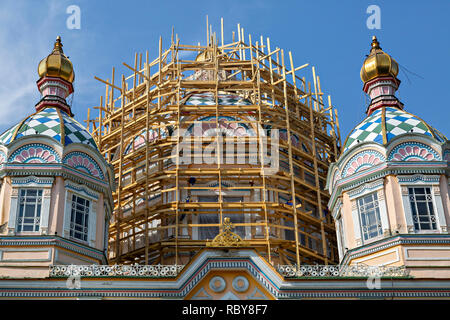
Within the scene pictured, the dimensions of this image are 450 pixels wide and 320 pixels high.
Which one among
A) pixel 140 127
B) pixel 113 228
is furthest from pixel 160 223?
pixel 140 127

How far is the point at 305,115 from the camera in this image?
3356 cm

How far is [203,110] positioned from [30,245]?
32.0 ft

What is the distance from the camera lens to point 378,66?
28.3m

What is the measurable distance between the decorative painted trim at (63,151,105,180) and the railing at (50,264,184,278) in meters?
3.91

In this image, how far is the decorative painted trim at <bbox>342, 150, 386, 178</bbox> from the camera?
24569 mm

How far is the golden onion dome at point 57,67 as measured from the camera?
28000mm

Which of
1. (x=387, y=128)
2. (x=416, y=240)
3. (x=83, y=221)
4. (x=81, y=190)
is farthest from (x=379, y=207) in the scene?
(x=81, y=190)

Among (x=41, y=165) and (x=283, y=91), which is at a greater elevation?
(x=283, y=91)

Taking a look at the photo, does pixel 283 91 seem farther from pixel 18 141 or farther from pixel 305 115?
pixel 18 141

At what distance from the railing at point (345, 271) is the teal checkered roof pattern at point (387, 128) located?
4.44m

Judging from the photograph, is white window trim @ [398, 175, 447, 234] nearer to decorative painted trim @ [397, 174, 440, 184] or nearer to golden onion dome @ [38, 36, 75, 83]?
decorative painted trim @ [397, 174, 440, 184]

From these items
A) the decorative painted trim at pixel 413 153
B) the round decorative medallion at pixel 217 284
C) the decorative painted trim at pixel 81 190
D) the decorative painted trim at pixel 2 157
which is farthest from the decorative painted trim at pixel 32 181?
the decorative painted trim at pixel 413 153

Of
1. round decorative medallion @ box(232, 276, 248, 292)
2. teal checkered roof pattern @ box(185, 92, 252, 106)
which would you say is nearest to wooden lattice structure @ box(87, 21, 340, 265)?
teal checkered roof pattern @ box(185, 92, 252, 106)
